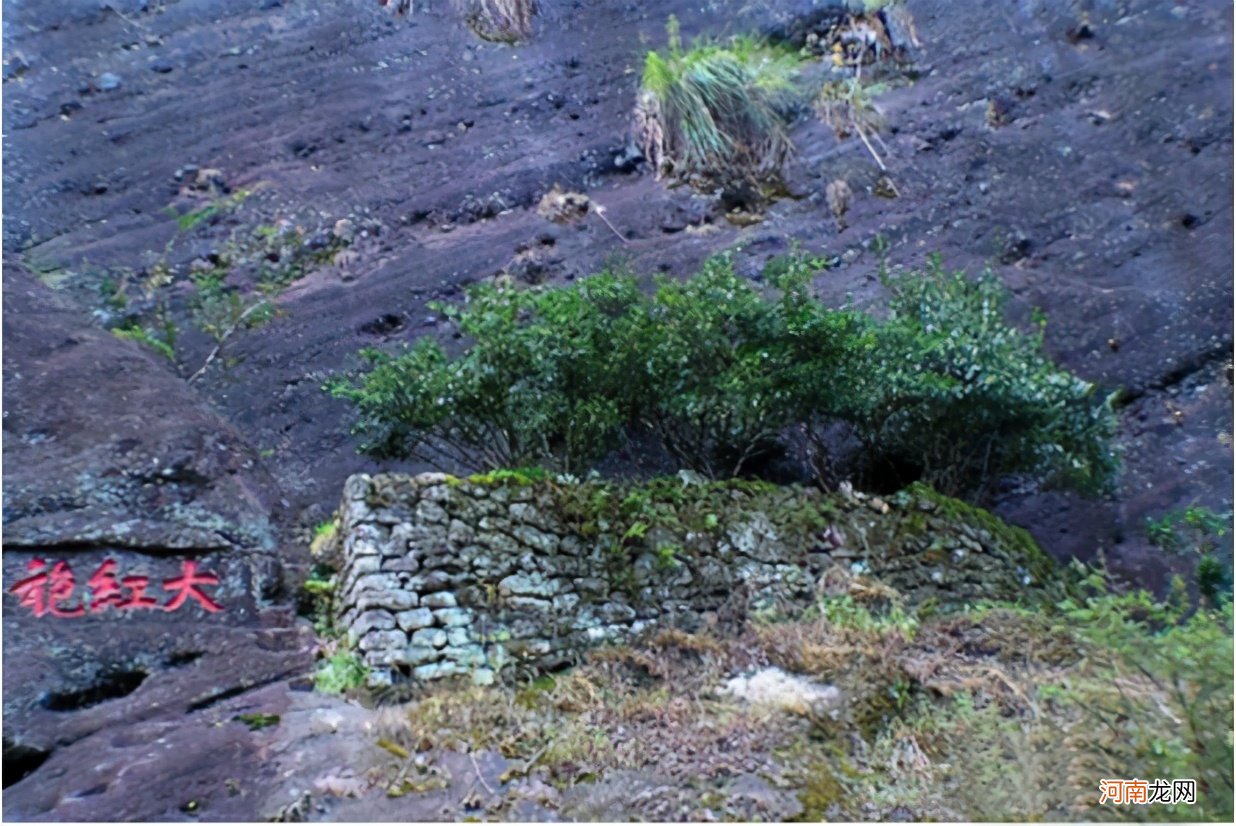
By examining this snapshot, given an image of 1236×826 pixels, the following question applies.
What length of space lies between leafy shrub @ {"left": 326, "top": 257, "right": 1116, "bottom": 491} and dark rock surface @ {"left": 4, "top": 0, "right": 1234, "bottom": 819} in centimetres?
119

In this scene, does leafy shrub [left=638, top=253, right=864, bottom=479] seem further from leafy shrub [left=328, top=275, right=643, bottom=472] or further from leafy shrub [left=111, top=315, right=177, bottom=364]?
leafy shrub [left=111, top=315, right=177, bottom=364]

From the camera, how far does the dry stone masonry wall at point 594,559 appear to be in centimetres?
657

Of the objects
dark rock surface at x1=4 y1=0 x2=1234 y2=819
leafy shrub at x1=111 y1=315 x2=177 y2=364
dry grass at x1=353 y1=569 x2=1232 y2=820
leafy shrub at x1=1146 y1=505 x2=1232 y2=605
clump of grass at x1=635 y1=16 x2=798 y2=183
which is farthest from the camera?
clump of grass at x1=635 y1=16 x2=798 y2=183

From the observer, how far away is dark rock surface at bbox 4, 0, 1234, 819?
25.1 feet

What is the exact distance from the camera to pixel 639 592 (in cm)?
719

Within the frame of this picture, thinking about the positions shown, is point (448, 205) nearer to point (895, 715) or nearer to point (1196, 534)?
point (895, 715)

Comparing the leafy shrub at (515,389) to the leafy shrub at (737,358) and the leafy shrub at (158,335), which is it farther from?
the leafy shrub at (158,335)

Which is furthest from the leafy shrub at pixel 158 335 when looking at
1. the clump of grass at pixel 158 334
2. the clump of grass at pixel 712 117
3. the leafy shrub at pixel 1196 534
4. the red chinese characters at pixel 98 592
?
the leafy shrub at pixel 1196 534

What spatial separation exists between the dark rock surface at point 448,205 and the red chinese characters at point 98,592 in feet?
0.46

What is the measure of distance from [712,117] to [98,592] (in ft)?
29.3

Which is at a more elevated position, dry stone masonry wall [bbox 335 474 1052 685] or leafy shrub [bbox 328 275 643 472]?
leafy shrub [bbox 328 275 643 472]

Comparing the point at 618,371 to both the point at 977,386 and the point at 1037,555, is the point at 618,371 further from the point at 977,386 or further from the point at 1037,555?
the point at 1037,555

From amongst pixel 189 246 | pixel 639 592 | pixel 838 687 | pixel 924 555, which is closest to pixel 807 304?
pixel 924 555

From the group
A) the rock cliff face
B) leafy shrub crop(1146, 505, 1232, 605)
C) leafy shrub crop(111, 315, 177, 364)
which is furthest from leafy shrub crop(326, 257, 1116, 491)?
leafy shrub crop(111, 315, 177, 364)
